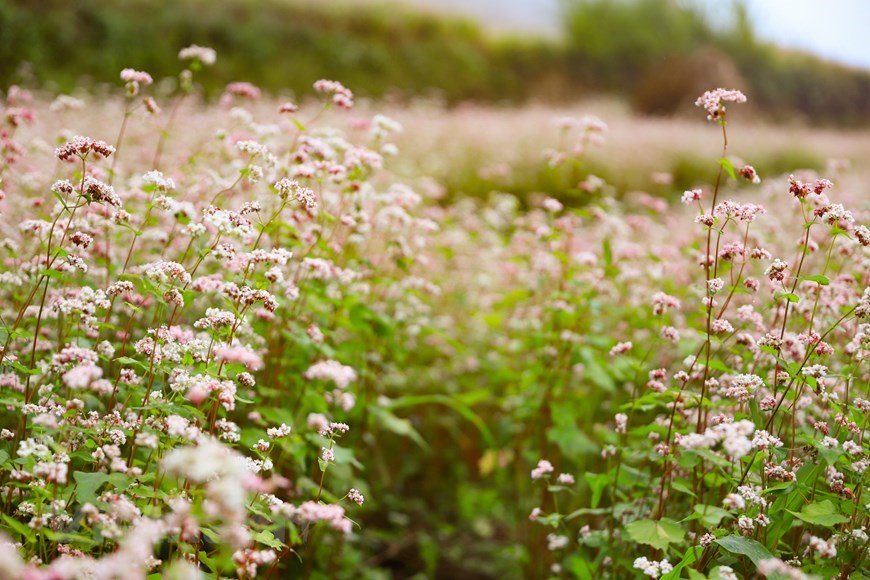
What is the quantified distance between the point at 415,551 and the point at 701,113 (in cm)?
1838

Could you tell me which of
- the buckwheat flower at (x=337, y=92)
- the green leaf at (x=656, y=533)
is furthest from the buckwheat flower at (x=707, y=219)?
the buckwheat flower at (x=337, y=92)

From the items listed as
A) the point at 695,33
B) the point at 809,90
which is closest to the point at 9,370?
the point at 695,33

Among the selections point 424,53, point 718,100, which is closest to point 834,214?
point 718,100

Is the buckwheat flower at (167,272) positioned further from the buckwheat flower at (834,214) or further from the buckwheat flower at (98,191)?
the buckwheat flower at (834,214)

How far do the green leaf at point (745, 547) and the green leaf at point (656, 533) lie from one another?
0.65 feet

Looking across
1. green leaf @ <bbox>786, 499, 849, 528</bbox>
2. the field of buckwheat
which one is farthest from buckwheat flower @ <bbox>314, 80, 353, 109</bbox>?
green leaf @ <bbox>786, 499, 849, 528</bbox>

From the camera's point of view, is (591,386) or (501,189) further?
(501,189)

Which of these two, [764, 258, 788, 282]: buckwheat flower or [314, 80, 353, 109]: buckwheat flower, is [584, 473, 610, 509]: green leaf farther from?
[314, 80, 353, 109]: buckwheat flower

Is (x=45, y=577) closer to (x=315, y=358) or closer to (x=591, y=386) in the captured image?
(x=315, y=358)

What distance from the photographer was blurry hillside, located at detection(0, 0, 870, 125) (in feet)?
45.1

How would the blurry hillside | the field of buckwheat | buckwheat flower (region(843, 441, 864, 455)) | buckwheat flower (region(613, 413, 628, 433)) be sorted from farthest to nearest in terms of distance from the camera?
the blurry hillside < buckwheat flower (region(613, 413, 628, 433)) < buckwheat flower (region(843, 441, 864, 455)) < the field of buckwheat

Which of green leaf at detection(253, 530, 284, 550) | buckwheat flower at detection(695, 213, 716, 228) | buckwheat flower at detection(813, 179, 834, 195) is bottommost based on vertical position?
green leaf at detection(253, 530, 284, 550)

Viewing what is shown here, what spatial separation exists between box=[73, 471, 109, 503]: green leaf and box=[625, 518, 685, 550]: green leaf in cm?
165

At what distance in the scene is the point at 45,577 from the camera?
1273 millimetres
